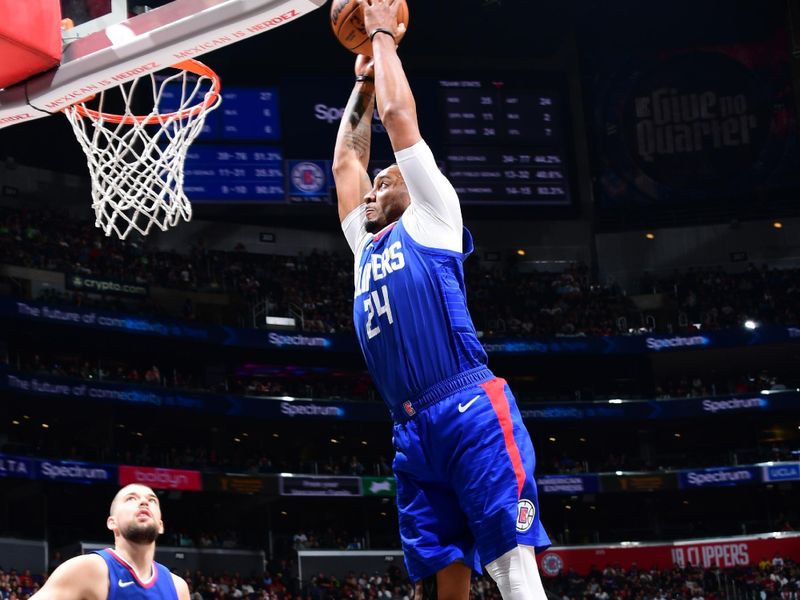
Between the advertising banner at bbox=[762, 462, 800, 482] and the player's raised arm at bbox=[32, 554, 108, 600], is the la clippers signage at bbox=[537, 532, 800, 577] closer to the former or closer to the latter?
the advertising banner at bbox=[762, 462, 800, 482]

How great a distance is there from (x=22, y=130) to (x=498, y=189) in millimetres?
13083

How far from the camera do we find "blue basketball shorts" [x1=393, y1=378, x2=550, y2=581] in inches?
146

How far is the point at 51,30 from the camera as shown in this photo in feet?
18.7

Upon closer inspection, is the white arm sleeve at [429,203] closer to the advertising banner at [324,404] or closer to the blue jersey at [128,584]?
the blue jersey at [128,584]

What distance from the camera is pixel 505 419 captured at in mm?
3832

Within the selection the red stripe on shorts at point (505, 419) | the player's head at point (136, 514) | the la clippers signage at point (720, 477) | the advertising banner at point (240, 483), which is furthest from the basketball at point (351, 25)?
the la clippers signage at point (720, 477)

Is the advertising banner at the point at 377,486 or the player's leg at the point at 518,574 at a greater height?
the advertising banner at the point at 377,486

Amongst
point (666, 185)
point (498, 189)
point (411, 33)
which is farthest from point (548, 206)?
point (411, 33)

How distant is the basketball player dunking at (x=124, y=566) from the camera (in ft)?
14.0

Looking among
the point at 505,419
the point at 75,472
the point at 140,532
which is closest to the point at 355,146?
the point at 505,419

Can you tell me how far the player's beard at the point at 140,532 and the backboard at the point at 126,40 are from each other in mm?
2337

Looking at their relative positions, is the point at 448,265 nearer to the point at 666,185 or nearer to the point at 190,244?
the point at 190,244

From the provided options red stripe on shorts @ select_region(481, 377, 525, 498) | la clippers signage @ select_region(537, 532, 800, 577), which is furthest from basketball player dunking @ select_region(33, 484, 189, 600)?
la clippers signage @ select_region(537, 532, 800, 577)

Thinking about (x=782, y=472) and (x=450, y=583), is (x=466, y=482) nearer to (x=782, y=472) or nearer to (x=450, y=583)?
(x=450, y=583)
